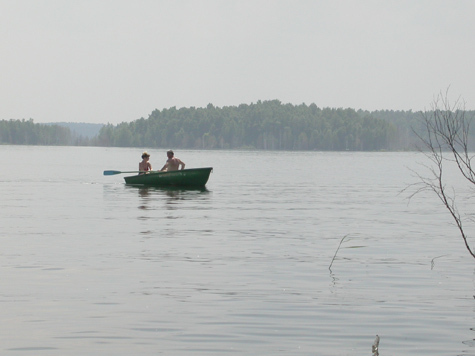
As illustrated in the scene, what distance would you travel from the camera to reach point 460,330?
387 inches

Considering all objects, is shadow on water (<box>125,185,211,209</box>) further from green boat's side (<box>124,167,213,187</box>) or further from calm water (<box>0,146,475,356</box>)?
calm water (<box>0,146,475,356</box>)

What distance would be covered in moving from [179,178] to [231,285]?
23715mm

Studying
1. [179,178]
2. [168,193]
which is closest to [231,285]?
[168,193]

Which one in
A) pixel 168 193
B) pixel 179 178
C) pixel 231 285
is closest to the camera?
pixel 231 285

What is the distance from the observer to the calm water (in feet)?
30.1

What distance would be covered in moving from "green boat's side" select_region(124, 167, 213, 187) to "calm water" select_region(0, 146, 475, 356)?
33.8 feet

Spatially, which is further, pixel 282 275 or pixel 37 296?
pixel 282 275

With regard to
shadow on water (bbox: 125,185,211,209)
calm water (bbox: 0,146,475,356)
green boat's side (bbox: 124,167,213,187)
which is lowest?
shadow on water (bbox: 125,185,211,209)

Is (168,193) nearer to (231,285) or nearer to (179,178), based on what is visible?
(179,178)

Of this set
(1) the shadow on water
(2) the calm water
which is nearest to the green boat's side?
(1) the shadow on water

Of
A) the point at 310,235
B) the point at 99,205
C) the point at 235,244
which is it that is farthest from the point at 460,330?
the point at 99,205

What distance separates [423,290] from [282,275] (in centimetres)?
239

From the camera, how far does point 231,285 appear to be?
1274 centimetres

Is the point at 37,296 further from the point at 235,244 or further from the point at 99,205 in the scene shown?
the point at 99,205
